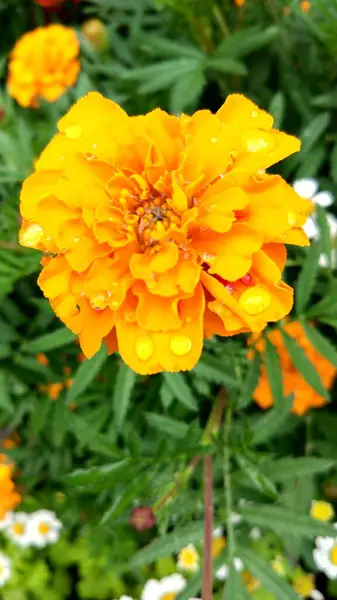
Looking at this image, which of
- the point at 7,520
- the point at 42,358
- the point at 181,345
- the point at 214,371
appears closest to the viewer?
the point at 181,345

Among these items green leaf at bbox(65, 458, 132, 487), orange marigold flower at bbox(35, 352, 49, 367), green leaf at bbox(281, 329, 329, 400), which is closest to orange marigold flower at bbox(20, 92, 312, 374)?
green leaf at bbox(65, 458, 132, 487)

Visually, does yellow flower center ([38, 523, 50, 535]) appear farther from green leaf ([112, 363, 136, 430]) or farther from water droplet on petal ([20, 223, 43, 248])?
water droplet on petal ([20, 223, 43, 248])

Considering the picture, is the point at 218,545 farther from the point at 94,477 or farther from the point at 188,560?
the point at 94,477

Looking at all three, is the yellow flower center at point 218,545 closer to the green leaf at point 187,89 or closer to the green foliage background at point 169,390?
the green foliage background at point 169,390

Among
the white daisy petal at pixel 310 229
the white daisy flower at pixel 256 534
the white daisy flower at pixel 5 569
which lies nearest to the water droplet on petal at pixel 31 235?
the white daisy petal at pixel 310 229

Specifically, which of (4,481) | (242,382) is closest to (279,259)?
(242,382)

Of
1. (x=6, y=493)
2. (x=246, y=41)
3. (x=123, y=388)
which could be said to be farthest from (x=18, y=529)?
(x=246, y=41)
